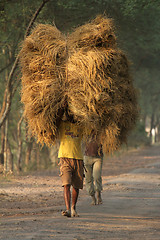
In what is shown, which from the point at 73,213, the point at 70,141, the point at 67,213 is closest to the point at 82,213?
the point at 73,213

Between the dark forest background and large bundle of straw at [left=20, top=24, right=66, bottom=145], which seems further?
the dark forest background

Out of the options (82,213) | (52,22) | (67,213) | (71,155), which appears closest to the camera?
(67,213)

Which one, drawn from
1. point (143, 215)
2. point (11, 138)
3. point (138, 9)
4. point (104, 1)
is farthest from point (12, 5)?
point (11, 138)

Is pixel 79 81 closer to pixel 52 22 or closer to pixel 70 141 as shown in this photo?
pixel 70 141

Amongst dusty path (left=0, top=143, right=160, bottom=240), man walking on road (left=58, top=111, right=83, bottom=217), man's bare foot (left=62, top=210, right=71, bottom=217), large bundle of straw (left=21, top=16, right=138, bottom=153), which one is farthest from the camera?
man walking on road (left=58, top=111, right=83, bottom=217)

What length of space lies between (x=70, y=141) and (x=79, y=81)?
1.07 meters

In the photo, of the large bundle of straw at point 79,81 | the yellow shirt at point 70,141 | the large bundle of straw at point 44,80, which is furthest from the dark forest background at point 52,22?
the yellow shirt at point 70,141

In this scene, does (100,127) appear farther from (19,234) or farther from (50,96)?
(19,234)

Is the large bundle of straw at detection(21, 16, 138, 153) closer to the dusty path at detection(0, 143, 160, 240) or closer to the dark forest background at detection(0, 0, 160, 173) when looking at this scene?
the dusty path at detection(0, 143, 160, 240)

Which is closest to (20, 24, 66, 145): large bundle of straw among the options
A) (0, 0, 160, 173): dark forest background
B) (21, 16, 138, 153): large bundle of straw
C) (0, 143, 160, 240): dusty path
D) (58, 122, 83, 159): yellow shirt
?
(21, 16, 138, 153): large bundle of straw

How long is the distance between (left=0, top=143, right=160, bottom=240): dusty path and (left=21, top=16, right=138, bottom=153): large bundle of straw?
1281 millimetres

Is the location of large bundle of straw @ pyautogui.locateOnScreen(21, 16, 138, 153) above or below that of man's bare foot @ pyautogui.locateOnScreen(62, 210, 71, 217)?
above

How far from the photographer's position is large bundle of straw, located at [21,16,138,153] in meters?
7.20

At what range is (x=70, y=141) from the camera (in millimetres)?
7707
